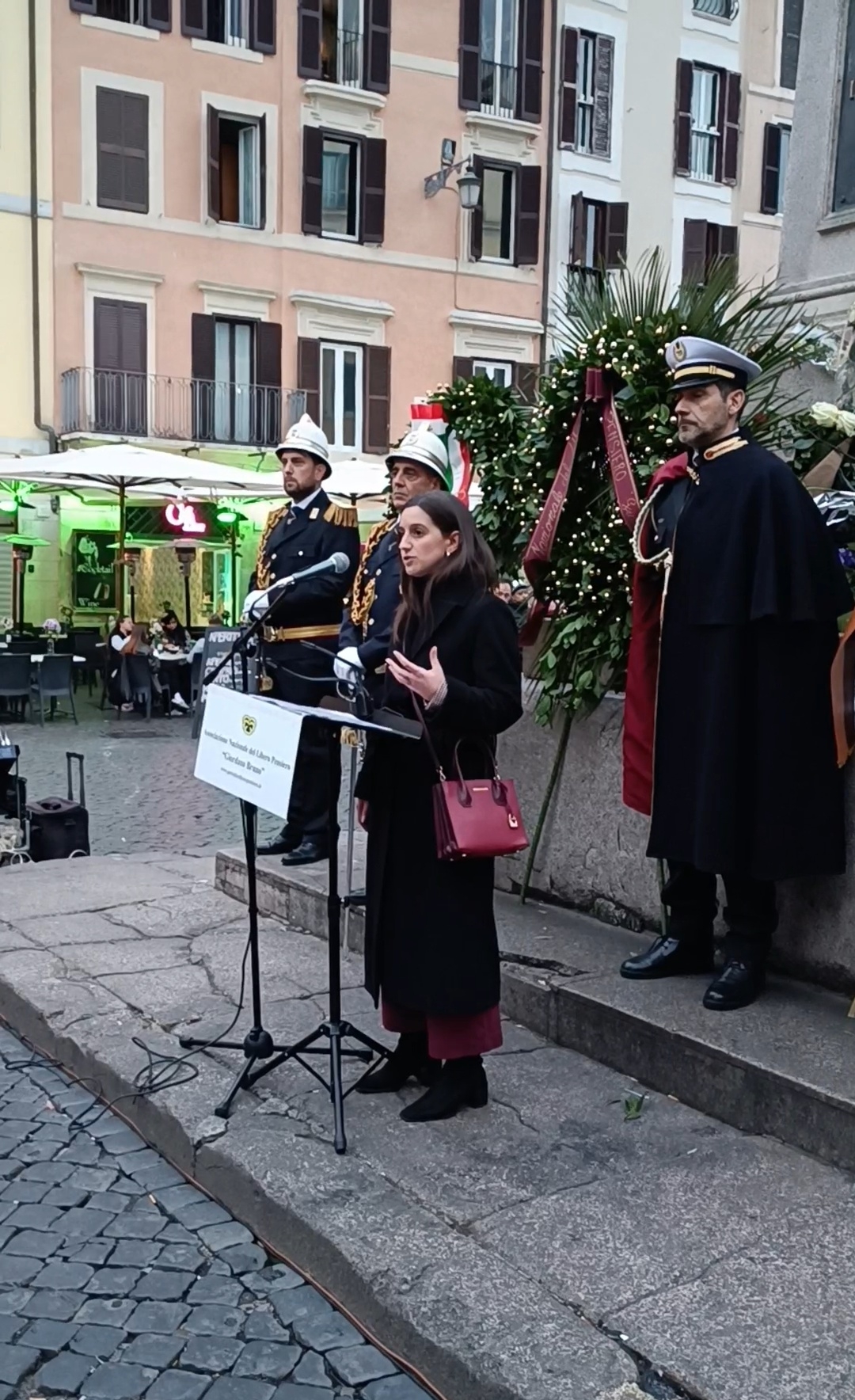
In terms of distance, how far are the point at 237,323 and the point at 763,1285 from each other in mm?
22457

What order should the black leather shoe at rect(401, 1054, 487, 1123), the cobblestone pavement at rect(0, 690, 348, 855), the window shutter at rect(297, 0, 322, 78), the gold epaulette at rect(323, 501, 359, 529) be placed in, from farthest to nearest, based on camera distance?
1. the window shutter at rect(297, 0, 322, 78)
2. the cobblestone pavement at rect(0, 690, 348, 855)
3. the gold epaulette at rect(323, 501, 359, 529)
4. the black leather shoe at rect(401, 1054, 487, 1123)

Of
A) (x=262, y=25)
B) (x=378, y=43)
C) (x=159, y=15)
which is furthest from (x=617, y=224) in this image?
(x=159, y=15)

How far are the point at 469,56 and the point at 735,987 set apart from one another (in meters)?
24.4

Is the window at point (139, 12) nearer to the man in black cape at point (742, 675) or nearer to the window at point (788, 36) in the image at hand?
the window at point (788, 36)

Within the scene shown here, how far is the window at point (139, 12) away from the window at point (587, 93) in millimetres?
7774

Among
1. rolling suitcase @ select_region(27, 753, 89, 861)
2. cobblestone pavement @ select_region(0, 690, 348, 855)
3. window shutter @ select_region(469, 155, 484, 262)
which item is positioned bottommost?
cobblestone pavement @ select_region(0, 690, 348, 855)

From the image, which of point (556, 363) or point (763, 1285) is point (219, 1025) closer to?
point (763, 1285)

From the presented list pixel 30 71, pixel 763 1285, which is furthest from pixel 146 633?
pixel 763 1285

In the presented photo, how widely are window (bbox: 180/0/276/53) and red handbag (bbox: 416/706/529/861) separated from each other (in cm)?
2228

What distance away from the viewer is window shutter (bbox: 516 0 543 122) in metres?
25.1

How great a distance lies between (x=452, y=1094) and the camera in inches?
145

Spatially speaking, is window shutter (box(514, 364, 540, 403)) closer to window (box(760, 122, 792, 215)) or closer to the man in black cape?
the man in black cape

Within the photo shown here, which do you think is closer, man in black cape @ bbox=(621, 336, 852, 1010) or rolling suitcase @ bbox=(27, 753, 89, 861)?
man in black cape @ bbox=(621, 336, 852, 1010)

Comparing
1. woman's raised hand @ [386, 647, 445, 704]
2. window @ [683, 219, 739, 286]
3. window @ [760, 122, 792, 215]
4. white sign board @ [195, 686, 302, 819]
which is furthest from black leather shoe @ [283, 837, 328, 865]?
window @ [760, 122, 792, 215]
